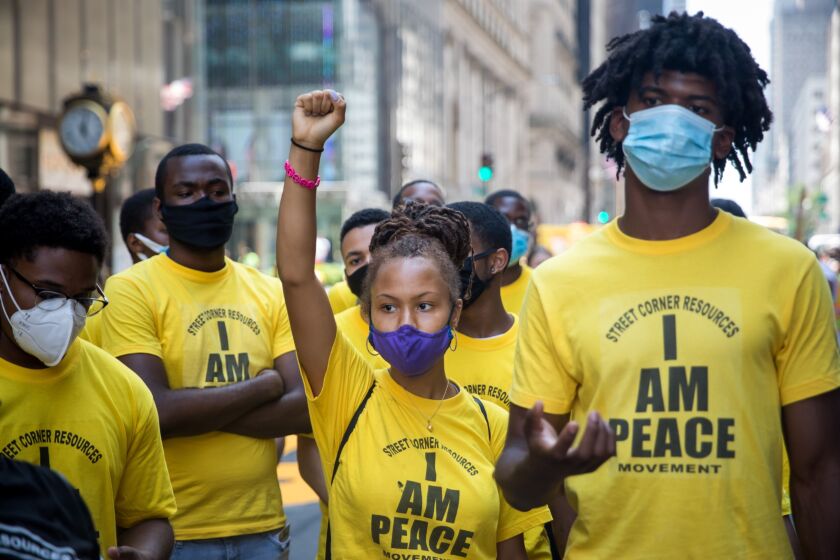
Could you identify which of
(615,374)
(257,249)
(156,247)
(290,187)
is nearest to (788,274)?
(615,374)

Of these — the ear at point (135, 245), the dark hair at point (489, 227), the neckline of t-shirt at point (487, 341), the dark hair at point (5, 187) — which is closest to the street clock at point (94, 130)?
the ear at point (135, 245)

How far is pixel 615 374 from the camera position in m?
3.04

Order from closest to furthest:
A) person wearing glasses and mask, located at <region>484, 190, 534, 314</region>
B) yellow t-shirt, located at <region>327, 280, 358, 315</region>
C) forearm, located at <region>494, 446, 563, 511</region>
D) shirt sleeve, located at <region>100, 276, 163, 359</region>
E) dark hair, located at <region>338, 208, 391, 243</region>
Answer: forearm, located at <region>494, 446, 563, 511</region>, shirt sleeve, located at <region>100, 276, 163, 359</region>, dark hair, located at <region>338, 208, 391, 243</region>, yellow t-shirt, located at <region>327, 280, 358, 315</region>, person wearing glasses and mask, located at <region>484, 190, 534, 314</region>

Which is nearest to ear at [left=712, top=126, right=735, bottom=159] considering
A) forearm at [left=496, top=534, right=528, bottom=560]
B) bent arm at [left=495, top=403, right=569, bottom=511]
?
bent arm at [left=495, top=403, right=569, bottom=511]

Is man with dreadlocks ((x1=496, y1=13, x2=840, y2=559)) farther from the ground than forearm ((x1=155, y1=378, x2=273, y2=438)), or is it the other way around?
man with dreadlocks ((x1=496, y1=13, x2=840, y2=559))

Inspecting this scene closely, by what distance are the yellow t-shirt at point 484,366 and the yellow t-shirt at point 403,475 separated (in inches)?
31.8

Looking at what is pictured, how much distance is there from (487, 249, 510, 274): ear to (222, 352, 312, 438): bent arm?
3.40ft

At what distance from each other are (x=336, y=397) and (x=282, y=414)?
112 cm

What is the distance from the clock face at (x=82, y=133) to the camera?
14.9m

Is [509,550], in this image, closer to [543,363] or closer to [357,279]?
[543,363]

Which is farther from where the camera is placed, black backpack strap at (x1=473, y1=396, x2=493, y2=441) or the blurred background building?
the blurred background building

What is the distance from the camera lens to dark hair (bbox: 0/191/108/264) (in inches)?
138

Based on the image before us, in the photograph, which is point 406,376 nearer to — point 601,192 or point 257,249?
point 257,249

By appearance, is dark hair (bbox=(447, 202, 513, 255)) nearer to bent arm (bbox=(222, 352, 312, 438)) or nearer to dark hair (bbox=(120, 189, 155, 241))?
bent arm (bbox=(222, 352, 312, 438))
